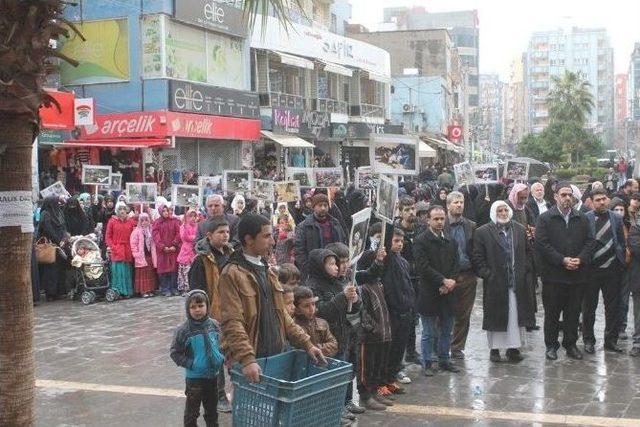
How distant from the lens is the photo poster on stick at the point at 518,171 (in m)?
15.1

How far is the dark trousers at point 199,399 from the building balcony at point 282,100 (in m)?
24.2

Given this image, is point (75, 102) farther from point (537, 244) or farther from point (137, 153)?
point (537, 244)

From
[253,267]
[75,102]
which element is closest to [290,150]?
[75,102]

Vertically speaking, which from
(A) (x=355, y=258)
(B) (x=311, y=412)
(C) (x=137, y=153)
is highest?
(C) (x=137, y=153)

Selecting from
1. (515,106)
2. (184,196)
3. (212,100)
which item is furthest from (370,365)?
(515,106)

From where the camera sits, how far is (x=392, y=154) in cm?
930

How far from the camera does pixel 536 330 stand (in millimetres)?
9938

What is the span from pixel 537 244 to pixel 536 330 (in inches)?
70.4

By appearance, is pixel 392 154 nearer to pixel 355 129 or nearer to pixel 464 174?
pixel 464 174

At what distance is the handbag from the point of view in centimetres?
1298

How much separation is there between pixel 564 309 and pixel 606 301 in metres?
0.59

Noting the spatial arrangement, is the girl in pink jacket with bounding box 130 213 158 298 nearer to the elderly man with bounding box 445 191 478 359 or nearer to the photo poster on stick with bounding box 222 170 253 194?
the photo poster on stick with bounding box 222 170 253 194

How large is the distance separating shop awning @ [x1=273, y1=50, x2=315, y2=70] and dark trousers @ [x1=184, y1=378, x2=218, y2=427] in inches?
984

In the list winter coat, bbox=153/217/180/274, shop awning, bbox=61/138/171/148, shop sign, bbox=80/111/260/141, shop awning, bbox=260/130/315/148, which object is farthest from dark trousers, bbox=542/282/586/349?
shop awning, bbox=260/130/315/148
